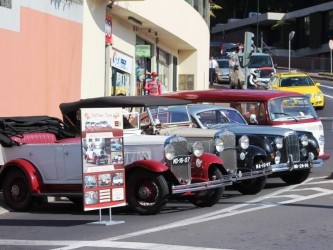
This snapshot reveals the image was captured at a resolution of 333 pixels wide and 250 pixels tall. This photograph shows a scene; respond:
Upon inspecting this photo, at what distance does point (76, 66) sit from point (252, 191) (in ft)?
24.3

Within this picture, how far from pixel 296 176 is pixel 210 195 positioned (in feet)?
12.4

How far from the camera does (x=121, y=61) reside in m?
23.8

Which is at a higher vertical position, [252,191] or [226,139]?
[226,139]

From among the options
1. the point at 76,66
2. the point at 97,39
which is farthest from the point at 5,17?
the point at 97,39

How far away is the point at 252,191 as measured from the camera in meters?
13.3

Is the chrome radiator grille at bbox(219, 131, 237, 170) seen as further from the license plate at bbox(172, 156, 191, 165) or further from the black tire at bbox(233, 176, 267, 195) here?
the license plate at bbox(172, 156, 191, 165)

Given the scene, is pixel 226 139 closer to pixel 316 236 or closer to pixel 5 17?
pixel 316 236

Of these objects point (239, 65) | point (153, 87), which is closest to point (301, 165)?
point (153, 87)

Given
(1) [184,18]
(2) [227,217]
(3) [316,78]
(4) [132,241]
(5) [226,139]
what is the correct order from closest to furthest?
(4) [132,241] → (2) [227,217] → (5) [226,139] → (1) [184,18] → (3) [316,78]

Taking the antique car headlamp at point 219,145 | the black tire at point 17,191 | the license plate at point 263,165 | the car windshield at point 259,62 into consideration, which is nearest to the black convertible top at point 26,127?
the black tire at point 17,191

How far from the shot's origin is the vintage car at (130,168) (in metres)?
11.0

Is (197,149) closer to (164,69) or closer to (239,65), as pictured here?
(164,69)

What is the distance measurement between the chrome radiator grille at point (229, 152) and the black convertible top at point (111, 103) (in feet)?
3.28

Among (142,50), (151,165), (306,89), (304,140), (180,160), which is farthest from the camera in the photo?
(306,89)
